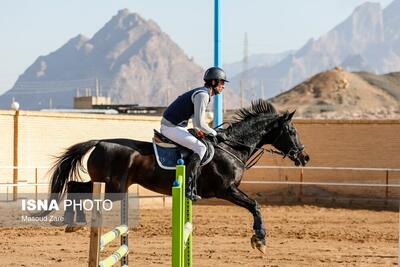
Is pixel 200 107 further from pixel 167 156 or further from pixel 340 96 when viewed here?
pixel 340 96

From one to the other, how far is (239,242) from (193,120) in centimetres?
399

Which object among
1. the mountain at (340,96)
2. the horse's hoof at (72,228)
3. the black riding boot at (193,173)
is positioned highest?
the mountain at (340,96)

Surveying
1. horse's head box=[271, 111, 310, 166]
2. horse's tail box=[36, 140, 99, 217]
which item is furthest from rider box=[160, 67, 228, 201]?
horse's head box=[271, 111, 310, 166]

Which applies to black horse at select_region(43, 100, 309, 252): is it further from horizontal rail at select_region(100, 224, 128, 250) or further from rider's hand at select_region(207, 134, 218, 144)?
horizontal rail at select_region(100, 224, 128, 250)

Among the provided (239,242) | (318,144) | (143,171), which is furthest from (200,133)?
(318,144)

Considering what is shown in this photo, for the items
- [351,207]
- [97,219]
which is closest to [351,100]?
[351,207]

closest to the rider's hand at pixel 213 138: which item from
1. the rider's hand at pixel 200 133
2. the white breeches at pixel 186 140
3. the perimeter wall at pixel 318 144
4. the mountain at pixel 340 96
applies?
the rider's hand at pixel 200 133

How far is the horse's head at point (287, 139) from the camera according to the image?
12.6 meters

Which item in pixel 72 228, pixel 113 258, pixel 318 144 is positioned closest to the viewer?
Answer: pixel 113 258

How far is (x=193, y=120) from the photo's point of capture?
37.3ft

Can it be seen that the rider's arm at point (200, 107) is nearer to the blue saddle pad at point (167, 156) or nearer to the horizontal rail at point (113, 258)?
the blue saddle pad at point (167, 156)

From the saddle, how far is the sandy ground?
1.56 m

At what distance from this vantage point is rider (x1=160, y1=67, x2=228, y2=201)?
37.0ft

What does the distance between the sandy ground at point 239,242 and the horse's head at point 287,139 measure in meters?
1.61
